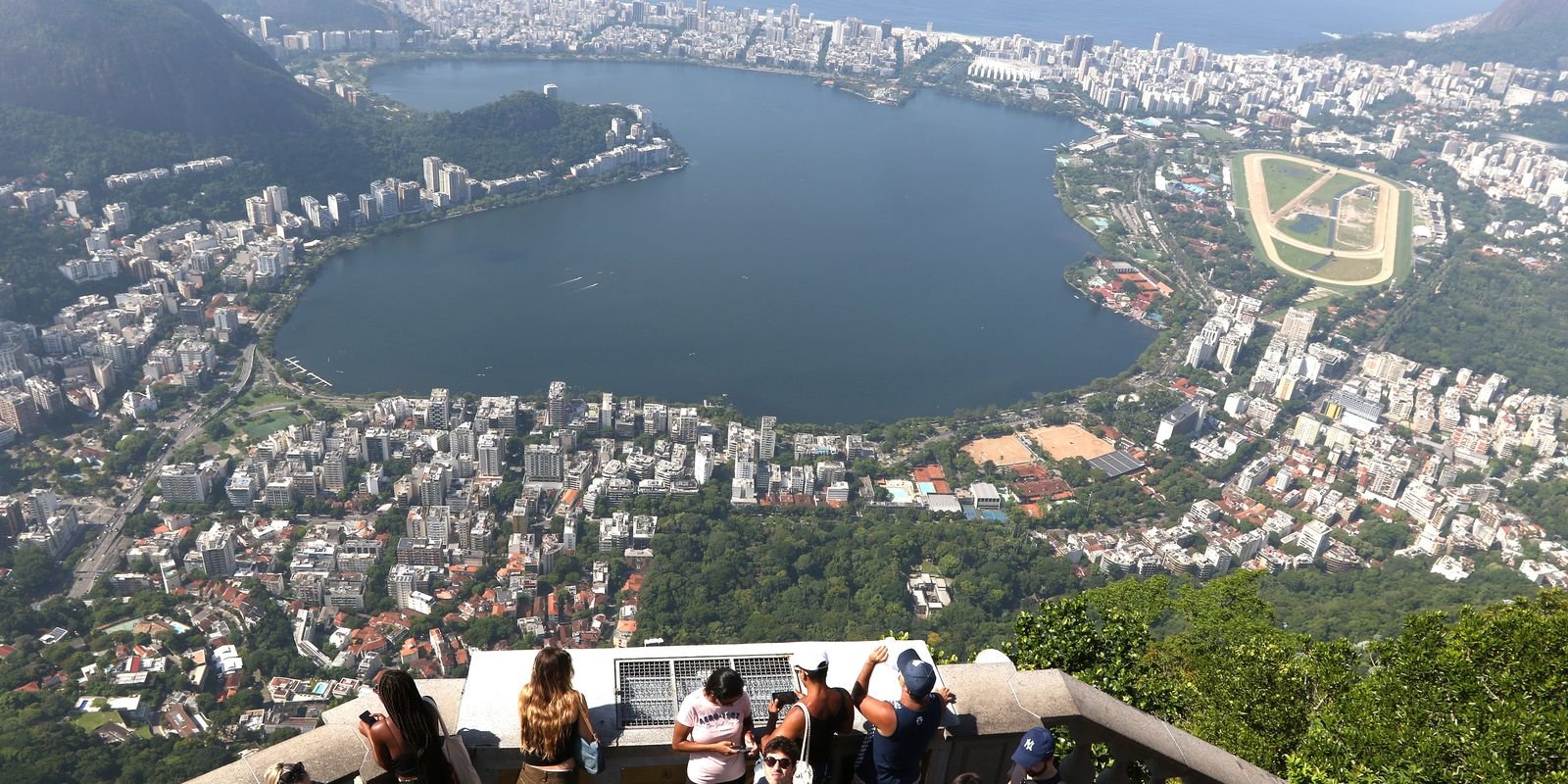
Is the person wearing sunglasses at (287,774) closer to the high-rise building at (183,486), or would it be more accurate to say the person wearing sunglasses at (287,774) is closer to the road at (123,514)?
the road at (123,514)

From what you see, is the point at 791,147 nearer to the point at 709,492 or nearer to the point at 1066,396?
the point at 1066,396

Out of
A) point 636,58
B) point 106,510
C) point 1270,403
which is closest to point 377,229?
point 106,510

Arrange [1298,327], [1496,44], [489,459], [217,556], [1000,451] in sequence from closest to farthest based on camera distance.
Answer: [217,556]
[489,459]
[1000,451]
[1298,327]
[1496,44]

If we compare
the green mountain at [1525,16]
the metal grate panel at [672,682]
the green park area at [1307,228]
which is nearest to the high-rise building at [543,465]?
the metal grate panel at [672,682]

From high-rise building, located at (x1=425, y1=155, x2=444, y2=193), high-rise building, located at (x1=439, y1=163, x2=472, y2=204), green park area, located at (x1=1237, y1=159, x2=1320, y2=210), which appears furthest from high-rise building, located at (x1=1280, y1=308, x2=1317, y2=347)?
high-rise building, located at (x1=425, y1=155, x2=444, y2=193)

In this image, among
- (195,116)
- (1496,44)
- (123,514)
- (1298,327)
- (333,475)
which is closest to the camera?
(123,514)

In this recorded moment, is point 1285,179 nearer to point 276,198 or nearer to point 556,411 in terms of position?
point 556,411

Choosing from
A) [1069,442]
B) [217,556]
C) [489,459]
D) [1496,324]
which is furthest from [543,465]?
[1496,324]
